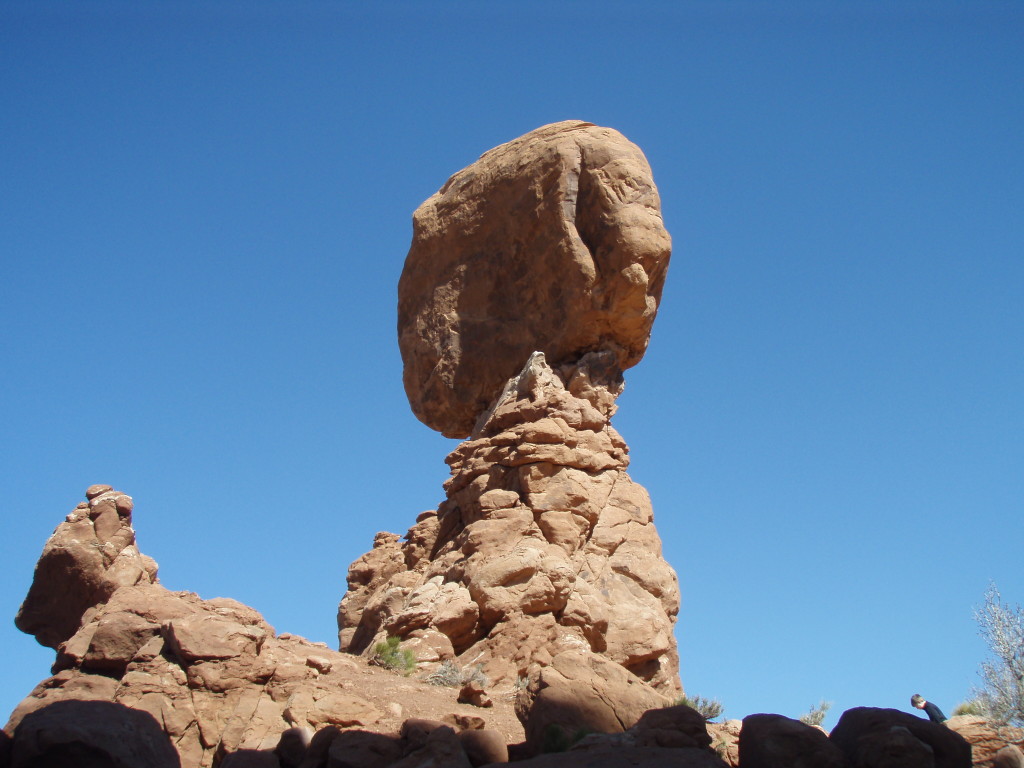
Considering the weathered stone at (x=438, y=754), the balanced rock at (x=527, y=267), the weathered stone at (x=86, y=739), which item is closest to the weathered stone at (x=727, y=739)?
the weathered stone at (x=438, y=754)

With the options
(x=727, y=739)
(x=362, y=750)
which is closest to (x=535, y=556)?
(x=727, y=739)

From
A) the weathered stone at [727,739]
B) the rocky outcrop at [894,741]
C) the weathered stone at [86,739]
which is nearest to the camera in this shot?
the weathered stone at [86,739]

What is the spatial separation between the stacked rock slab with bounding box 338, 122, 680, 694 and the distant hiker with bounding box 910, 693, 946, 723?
4152mm

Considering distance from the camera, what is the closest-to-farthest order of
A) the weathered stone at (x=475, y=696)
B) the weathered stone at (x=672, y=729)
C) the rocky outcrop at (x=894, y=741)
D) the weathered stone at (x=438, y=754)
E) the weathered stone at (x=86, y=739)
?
the weathered stone at (x=86, y=739)
the weathered stone at (x=438, y=754)
the rocky outcrop at (x=894, y=741)
the weathered stone at (x=672, y=729)
the weathered stone at (x=475, y=696)

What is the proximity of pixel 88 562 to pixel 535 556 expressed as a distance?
25.6 ft

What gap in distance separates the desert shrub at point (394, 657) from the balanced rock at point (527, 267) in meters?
8.63

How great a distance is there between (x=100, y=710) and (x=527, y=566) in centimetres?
807

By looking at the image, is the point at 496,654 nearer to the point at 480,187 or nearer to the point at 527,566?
the point at 527,566

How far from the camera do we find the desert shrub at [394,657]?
15.8m

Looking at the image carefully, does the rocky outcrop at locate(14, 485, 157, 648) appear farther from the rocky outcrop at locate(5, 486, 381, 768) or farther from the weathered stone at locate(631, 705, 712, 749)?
the weathered stone at locate(631, 705, 712, 749)

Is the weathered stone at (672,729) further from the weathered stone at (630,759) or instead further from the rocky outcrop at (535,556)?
the rocky outcrop at (535,556)

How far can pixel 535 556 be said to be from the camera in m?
17.2

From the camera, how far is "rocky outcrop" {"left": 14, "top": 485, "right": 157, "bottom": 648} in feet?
56.4

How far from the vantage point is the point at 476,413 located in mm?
24766
